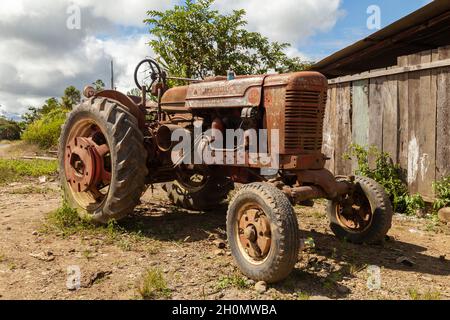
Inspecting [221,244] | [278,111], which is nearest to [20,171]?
[221,244]

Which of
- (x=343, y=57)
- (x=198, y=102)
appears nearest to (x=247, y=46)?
(x=343, y=57)

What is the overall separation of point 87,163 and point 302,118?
8.78 feet

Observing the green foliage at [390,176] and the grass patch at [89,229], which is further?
the green foliage at [390,176]

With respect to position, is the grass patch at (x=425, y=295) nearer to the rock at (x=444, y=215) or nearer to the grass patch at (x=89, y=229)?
the grass patch at (x=89, y=229)

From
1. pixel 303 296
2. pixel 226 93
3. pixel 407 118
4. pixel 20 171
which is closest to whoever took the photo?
pixel 303 296

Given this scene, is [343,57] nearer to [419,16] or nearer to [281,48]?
[419,16]

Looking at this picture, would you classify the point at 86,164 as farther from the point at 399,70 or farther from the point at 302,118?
the point at 399,70

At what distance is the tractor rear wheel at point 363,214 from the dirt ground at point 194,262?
0.13 meters

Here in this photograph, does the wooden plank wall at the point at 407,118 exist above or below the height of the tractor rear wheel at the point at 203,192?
above

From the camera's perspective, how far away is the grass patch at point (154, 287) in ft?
9.91

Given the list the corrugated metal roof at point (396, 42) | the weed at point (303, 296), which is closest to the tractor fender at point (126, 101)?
the weed at point (303, 296)

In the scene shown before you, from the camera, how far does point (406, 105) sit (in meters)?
6.31

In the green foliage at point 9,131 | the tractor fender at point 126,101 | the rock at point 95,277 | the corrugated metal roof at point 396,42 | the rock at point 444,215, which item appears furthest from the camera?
the green foliage at point 9,131

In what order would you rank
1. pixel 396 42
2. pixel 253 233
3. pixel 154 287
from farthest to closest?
pixel 396 42
pixel 253 233
pixel 154 287
